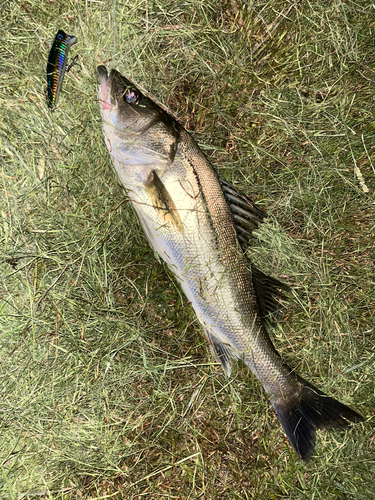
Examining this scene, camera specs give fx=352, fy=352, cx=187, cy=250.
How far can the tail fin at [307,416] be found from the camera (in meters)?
2.27

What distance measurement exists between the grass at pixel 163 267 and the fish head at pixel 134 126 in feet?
0.95

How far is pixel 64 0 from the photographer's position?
7.63 ft

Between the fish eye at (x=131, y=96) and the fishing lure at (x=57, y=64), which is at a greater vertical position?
the fishing lure at (x=57, y=64)

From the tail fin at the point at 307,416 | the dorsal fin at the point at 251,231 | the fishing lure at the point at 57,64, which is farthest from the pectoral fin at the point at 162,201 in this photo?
the tail fin at the point at 307,416

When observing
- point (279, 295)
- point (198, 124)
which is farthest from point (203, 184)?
point (279, 295)

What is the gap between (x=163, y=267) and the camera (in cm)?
246

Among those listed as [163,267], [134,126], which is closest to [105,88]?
A: [134,126]

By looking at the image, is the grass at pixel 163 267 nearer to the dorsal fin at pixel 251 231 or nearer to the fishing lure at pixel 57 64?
the fishing lure at pixel 57 64

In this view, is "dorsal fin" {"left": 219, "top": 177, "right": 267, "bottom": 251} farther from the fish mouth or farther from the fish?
the fish mouth

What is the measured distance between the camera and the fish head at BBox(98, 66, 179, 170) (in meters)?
2.04

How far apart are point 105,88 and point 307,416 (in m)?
2.40

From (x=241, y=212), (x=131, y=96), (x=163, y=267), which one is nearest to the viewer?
(x=131, y=96)

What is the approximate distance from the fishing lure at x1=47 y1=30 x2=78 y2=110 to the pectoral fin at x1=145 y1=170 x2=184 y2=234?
35.7 inches

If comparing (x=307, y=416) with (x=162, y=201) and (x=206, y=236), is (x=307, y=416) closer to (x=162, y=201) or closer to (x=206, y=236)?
(x=206, y=236)
